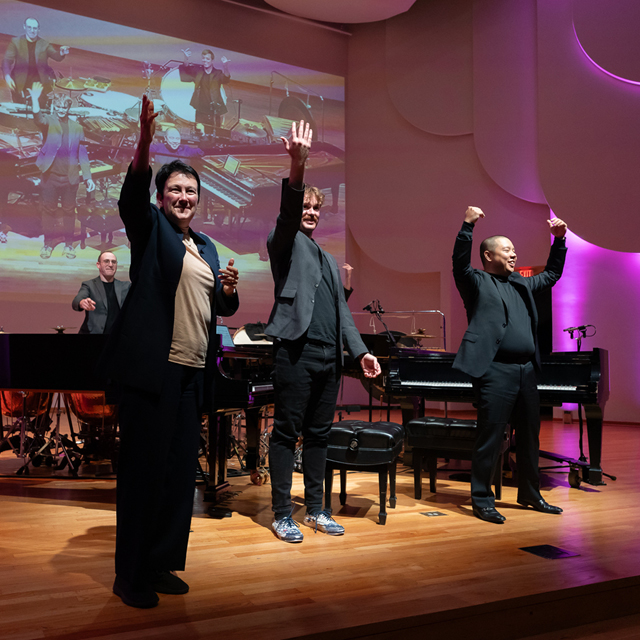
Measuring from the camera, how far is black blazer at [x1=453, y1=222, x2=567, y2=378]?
11.7 ft

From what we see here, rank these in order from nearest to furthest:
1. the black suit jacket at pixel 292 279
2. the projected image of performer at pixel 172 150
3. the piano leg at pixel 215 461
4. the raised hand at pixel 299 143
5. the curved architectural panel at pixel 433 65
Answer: the raised hand at pixel 299 143 → the black suit jacket at pixel 292 279 → the piano leg at pixel 215 461 → the projected image of performer at pixel 172 150 → the curved architectural panel at pixel 433 65

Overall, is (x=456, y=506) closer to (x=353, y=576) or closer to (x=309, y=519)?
(x=309, y=519)

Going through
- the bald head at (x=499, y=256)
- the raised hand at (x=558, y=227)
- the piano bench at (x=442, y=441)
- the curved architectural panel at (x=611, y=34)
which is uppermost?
the curved architectural panel at (x=611, y=34)

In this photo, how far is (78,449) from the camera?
16.1 ft

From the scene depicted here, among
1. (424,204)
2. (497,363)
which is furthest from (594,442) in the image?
(424,204)

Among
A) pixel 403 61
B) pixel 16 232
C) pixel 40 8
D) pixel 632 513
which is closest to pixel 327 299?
pixel 632 513

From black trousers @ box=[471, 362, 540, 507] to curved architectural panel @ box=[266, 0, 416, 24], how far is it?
22.7 feet

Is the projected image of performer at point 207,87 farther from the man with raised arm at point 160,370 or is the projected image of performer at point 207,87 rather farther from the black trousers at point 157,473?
the black trousers at point 157,473

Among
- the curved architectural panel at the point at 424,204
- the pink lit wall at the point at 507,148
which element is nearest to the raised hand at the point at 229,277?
the pink lit wall at the point at 507,148

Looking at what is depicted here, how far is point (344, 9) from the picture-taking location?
9055 millimetres

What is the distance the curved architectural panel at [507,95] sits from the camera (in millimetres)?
8602

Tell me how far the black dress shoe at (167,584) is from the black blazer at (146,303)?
2.40 feet

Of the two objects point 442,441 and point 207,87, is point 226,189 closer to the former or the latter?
point 207,87

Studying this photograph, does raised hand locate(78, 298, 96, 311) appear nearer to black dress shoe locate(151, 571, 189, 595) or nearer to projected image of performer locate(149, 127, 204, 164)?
black dress shoe locate(151, 571, 189, 595)
